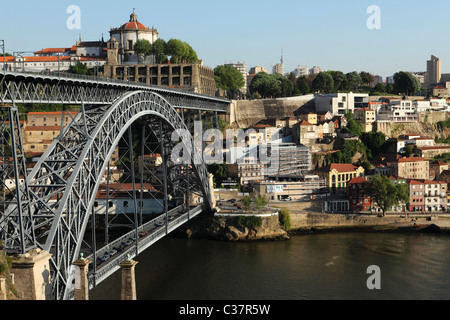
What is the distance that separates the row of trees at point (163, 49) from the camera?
187 feet

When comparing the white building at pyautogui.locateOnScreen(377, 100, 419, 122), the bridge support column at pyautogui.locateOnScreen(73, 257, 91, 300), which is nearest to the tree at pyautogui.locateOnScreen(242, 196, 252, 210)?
the bridge support column at pyautogui.locateOnScreen(73, 257, 91, 300)

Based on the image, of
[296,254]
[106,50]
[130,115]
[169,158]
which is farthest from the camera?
[106,50]

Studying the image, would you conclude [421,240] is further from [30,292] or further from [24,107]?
[24,107]

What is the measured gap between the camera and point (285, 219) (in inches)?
1485

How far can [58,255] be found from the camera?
53.9ft

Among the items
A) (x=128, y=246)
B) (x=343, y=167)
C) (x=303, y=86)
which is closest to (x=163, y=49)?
(x=303, y=86)

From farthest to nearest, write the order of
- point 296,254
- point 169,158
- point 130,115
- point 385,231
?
point 385,231 → point 169,158 → point 296,254 → point 130,115

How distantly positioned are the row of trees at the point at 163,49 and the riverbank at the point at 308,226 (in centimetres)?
2512

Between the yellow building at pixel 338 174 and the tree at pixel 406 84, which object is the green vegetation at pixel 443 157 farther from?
the tree at pixel 406 84

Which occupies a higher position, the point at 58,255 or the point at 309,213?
the point at 58,255

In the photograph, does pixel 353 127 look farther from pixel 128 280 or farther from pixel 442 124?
pixel 128 280
